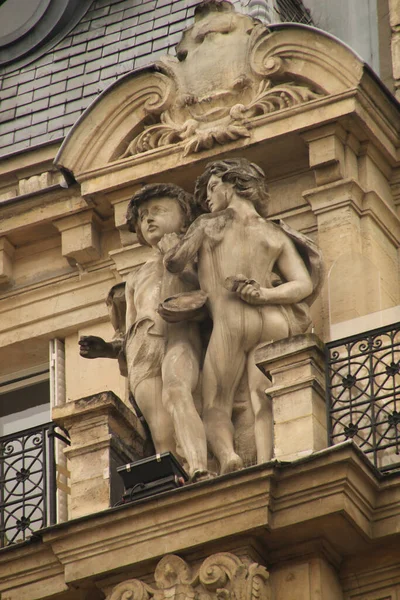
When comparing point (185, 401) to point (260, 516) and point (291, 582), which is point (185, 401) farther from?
point (291, 582)

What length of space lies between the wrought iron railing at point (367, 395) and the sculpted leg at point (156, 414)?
3.29 feet

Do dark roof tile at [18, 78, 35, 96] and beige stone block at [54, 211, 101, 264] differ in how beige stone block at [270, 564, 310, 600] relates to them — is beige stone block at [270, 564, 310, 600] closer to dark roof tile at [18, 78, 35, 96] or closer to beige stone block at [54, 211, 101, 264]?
beige stone block at [54, 211, 101, 264]

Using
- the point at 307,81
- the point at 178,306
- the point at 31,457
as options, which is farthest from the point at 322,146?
the point at 31,457

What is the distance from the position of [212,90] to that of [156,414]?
261 centimetres

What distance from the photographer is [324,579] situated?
1544cm

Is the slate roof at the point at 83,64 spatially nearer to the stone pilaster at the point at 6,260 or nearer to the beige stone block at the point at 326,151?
the stone pilaster at the point at 6,260

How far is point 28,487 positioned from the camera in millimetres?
17625

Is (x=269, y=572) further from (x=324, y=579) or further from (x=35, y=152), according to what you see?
(x=35, y=152)

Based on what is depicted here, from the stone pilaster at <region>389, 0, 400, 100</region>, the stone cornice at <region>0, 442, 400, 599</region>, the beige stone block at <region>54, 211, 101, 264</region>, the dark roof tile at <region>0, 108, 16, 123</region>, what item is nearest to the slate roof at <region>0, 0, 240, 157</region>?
the dark roof tile at <region>0, 108, 16, 123</region>

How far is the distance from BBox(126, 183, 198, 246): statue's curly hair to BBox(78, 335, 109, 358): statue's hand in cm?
82

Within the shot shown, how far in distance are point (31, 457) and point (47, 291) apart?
2287mm


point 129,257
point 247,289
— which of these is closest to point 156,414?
point 247,289

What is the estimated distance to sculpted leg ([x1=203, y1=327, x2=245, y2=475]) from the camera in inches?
650

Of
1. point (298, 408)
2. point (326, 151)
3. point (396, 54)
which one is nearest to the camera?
point (298, 408)
